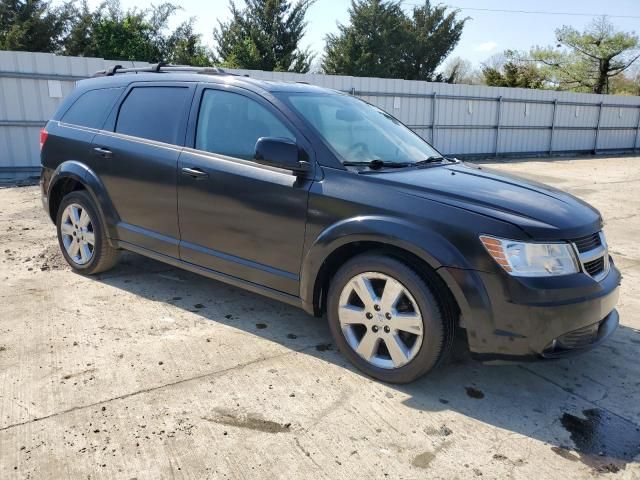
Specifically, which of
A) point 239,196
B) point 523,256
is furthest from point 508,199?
point 239,196

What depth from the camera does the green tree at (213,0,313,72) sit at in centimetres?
3331

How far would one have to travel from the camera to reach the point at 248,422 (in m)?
2.82

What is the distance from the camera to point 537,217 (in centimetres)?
293

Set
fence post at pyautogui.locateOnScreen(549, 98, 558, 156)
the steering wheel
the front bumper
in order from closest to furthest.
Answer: the front bumper < the steering wheel < fence post at pyautogui.locateOnScreen(549, 98, 558, 156)

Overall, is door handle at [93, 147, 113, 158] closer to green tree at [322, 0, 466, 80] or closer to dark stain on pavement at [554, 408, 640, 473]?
dark stain on pavement at [554, 408, 640, 473]

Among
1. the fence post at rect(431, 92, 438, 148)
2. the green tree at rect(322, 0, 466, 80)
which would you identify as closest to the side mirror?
the fence post at rect(431, 92, 438, 148)

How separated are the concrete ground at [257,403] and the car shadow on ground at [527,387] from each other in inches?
0.4

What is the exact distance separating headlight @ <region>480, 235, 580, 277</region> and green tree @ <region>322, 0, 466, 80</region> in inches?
1423

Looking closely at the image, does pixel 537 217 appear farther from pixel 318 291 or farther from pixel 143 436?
pixel 143 436

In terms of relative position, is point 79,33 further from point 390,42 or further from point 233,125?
point 233,125

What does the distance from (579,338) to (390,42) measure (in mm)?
38749

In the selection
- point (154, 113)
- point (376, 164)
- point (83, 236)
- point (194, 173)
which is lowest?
point (83, 236)

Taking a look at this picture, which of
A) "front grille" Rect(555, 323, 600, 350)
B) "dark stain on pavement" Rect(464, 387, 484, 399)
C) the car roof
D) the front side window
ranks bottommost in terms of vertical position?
"dark stain on pavement" Rect(464, 387, 484, 399)

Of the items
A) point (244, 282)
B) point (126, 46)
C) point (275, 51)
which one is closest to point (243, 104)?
point (244, 282)
